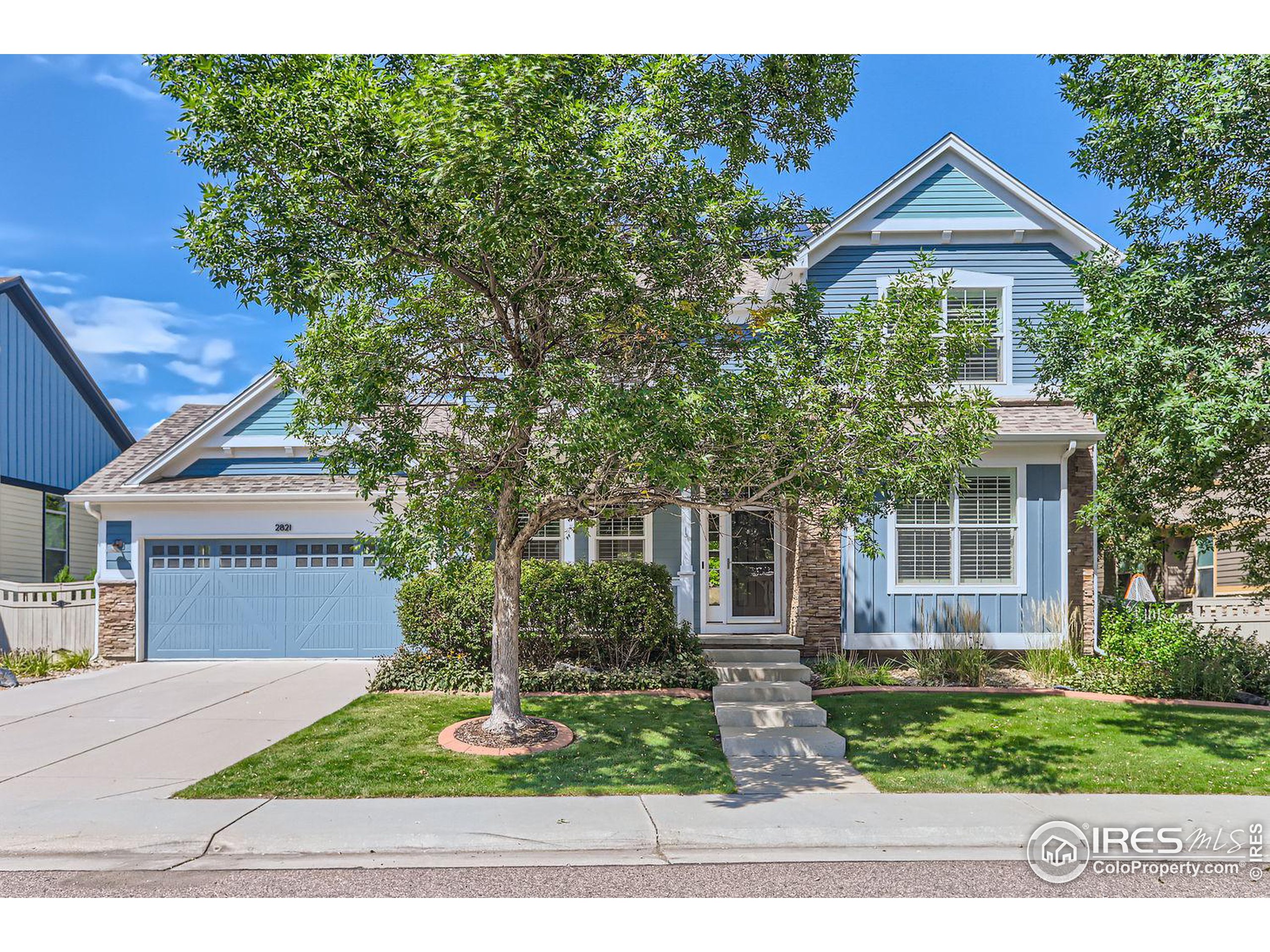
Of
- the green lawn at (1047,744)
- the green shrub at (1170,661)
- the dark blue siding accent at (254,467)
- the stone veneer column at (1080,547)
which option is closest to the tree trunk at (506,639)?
the green lawn at (1047,744)

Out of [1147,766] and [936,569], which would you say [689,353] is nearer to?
[1147,766]

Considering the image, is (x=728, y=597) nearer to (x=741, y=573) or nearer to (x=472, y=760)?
(x=741, y=573)

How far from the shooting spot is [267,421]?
45.9ft

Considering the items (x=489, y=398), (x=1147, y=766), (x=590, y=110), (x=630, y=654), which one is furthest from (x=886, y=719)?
(x=590, y=110)

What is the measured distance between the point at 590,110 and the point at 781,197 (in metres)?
3.75

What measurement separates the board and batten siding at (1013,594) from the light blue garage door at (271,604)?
298 inches

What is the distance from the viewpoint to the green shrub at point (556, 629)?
10648 mm

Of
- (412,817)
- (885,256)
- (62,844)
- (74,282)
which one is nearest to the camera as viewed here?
(62,844)

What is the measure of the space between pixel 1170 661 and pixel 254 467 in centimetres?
1425

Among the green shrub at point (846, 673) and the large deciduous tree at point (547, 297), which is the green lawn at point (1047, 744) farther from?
the large deciduous tree at point (547, 297)

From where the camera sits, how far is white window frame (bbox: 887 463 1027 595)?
11.8 m

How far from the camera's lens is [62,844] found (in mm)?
5531

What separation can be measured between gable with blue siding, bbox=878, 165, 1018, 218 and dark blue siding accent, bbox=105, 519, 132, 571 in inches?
530

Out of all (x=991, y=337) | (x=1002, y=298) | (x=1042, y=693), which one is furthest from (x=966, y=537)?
(x=1002, y=298)
